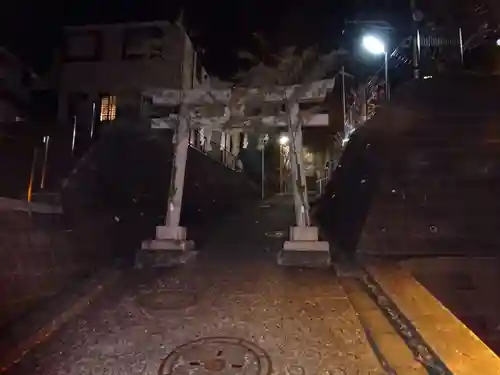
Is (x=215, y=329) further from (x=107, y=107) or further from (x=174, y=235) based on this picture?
(x=107, y=107)

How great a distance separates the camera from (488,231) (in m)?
9.12

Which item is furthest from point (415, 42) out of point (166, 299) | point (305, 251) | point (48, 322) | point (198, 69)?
point (198, 69)

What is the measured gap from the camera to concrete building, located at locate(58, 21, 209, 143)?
23.3 meters

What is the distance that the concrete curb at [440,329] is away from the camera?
4.30 m

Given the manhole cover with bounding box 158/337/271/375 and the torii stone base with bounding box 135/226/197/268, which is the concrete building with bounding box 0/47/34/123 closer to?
the torii stone base with bounding box 135/226/197/268

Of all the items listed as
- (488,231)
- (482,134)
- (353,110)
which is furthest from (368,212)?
(353,110)

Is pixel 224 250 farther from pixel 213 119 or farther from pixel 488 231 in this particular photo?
pixel 488 231

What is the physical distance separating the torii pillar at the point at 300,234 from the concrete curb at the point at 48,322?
4004mm


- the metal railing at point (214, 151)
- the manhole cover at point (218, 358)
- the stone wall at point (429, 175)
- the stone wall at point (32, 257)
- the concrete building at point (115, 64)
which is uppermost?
the concrete building at point (115, 64)

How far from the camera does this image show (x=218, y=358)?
5027 millimetres

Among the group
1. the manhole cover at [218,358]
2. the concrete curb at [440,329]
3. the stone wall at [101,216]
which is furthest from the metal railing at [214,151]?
the manhole cover at [218,358]

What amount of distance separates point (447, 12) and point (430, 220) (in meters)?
9.21

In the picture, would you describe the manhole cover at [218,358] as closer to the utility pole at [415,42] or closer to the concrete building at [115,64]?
the utility pole at [415,42]

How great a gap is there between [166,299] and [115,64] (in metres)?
20.0
